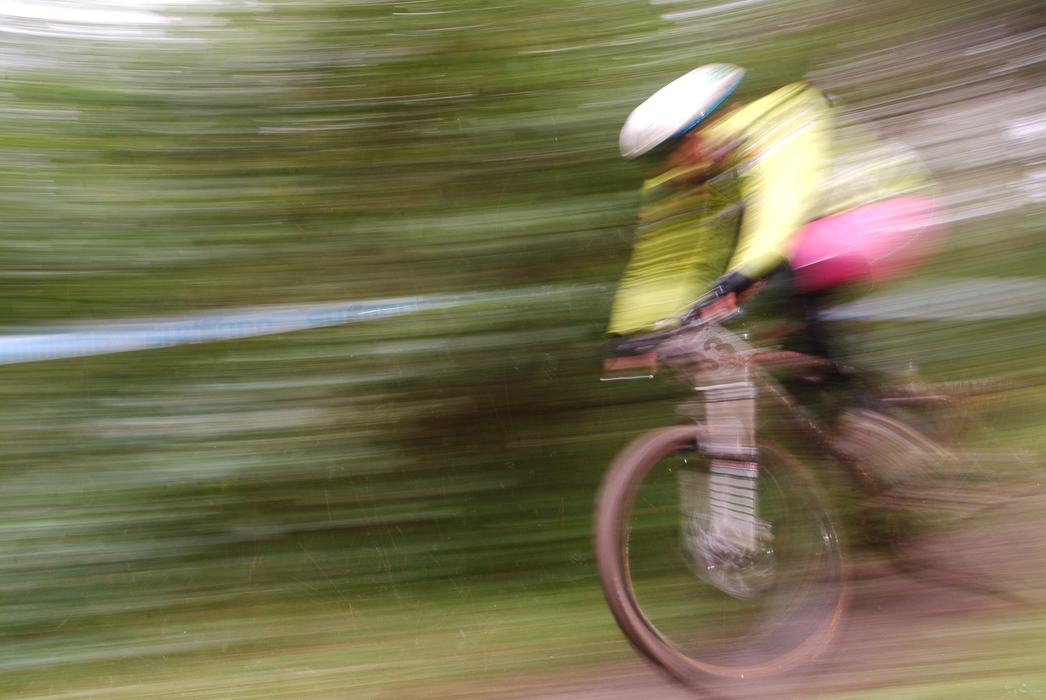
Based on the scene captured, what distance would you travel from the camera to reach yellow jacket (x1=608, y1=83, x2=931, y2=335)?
2.32m

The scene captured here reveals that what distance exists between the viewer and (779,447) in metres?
2.58

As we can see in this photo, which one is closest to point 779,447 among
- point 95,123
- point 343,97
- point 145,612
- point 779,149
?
point 779,149

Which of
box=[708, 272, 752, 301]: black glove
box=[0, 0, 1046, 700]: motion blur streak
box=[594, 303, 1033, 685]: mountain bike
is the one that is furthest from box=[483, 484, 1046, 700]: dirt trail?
box=[708, 272, 752, 301]: black glove

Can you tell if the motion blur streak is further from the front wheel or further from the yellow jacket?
the yellow jacket

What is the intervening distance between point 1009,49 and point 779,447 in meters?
2.69

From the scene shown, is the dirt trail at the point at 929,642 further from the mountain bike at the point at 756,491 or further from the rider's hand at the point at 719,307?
the rider's hand at the point at 719,307

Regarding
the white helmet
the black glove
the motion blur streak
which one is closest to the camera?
the black glove

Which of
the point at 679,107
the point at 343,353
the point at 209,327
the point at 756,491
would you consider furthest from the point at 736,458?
the point at 209,327

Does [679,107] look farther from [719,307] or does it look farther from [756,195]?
[719,307]

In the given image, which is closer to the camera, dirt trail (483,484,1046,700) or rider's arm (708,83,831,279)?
rider's arm (708,83,831,279)

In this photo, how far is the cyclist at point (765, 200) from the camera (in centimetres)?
233

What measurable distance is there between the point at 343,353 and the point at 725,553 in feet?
5.11

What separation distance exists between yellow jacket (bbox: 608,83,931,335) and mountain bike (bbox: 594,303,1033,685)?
29 centimetres

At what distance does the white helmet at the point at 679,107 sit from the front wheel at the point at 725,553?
34.4 inches
